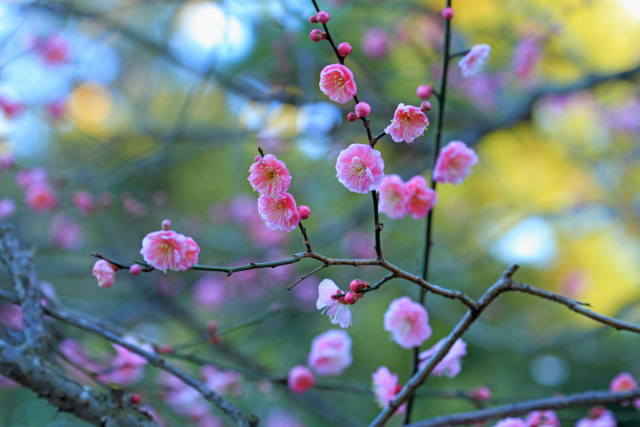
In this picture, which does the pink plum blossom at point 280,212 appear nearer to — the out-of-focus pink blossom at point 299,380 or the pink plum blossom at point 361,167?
the pink plum blossom at point 361,167

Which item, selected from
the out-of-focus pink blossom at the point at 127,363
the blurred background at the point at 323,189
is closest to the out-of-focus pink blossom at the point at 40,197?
the blurred background at the point at 323,189

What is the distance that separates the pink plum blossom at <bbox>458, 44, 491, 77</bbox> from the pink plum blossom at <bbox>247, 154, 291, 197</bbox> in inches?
22.3

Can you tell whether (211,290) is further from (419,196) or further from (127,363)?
(419,196)

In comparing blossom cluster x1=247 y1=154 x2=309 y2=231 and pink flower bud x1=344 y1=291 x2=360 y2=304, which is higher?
blossom cluster x1=247 y1=154 x2=309 y2=231

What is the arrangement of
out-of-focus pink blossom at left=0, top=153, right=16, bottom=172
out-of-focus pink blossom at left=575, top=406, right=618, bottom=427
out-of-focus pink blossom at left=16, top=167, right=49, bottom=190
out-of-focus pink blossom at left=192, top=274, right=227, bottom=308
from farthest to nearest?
out-of-focus pink blossom at left=192, top=274, right=227, bottom=308, out-of-focus pink blossom at left=16, top=167, right=49, bottom=190, out-of-focus pink blossom at left=0, top=153, right=16, bottom=172, out-of-focus pink blossom at left=575, top=406, right=618, bottom=427

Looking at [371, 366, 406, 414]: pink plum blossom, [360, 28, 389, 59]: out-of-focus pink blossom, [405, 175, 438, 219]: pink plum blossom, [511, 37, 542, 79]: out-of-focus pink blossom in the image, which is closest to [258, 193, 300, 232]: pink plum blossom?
[405, 175, 438, 219]: pink plum blossom

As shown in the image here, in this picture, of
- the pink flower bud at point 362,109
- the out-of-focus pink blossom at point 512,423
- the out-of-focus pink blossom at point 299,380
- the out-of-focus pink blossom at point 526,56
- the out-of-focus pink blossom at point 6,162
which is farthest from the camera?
the out-of-focus pink blossom at point 526,56

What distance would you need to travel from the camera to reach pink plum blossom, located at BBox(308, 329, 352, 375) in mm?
1535

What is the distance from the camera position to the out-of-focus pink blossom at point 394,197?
116 cm

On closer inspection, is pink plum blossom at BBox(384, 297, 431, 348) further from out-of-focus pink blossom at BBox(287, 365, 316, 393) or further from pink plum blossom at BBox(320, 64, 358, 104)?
pink plum blossom at BBox(320, 64, 358, 104)

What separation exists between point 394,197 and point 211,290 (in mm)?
2597

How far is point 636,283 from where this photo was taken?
5.77 metres

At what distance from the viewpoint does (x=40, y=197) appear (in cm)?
224

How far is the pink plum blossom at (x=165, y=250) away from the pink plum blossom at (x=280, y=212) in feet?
0.48
